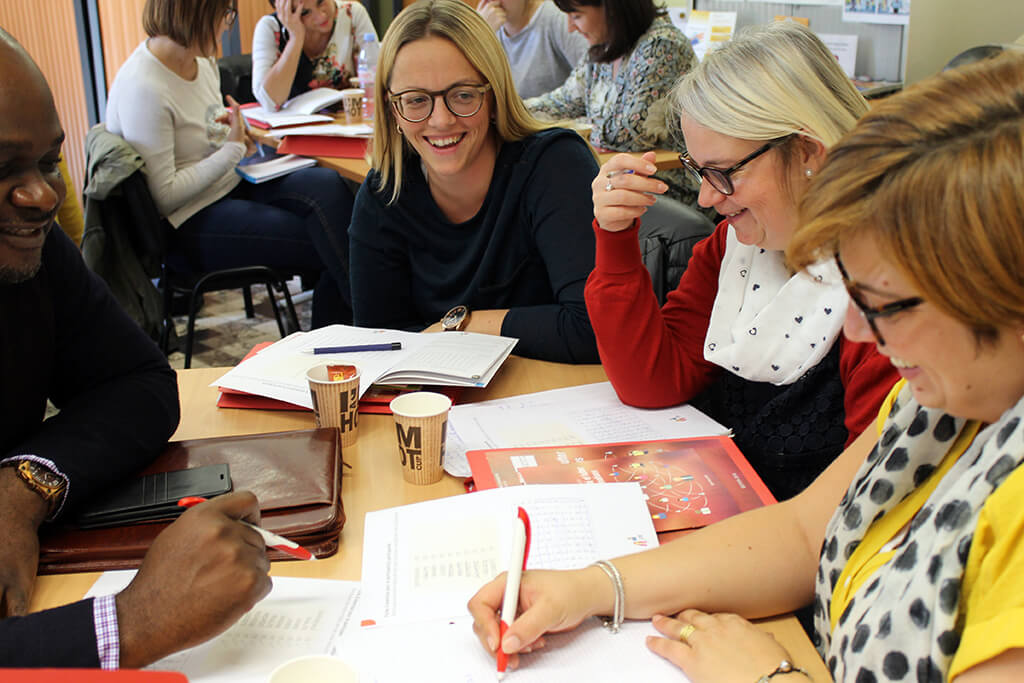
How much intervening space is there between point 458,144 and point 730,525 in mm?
1095

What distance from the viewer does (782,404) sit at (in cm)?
138

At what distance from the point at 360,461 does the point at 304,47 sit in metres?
3.25

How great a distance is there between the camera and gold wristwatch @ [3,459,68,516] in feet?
3.42

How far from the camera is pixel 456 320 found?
1723mm

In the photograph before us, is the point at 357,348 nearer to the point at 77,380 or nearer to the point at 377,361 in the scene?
the point at 377,361

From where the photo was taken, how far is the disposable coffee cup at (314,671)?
0.70 m

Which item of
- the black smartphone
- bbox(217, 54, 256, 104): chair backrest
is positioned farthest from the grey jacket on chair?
the black smartphone

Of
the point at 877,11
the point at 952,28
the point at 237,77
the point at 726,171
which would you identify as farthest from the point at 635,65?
the point at 237,77

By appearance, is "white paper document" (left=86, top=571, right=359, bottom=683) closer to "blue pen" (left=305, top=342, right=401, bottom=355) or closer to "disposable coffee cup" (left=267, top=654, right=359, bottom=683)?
"disposable coffee cup" (left=267, top=654, right=359, bottom=683)

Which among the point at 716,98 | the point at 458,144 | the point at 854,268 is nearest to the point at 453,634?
the point at 854,268

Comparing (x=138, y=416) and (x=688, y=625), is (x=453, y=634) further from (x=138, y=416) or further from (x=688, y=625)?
(x=138, y=416)

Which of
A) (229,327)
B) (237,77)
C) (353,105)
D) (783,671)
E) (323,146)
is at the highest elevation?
(237,77)

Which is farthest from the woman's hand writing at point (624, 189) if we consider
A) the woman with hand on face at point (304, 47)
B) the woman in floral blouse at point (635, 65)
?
the woman with hand on face at point (304, 47)

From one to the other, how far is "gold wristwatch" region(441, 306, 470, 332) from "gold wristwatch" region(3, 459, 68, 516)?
81cm
